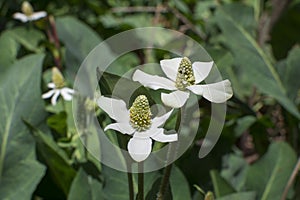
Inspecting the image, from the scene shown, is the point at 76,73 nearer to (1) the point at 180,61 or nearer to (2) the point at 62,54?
(2) the point at 62,54

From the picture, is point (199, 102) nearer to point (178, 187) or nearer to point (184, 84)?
point (178, 187)

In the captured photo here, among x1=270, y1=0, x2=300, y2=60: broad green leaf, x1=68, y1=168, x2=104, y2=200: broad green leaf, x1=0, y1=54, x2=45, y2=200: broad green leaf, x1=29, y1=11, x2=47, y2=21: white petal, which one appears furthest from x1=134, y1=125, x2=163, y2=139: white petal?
x1=270, y1=0, x2=300, y2=60: broad green leaf

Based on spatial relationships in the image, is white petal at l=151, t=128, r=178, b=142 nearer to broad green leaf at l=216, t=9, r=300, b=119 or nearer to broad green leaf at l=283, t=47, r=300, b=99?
broad green leaf at l=216, t=9, r=300, b=119

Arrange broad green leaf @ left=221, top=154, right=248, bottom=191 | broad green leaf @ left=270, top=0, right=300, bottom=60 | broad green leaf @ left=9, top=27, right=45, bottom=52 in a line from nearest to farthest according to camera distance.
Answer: broad green leaf @ left=221, top=154, right=248, bottom=191, broad green leaf @ left=9, top=27, right=45, bottom=52, broad green leaf @ left=270, top=0, right=300, bottom=60

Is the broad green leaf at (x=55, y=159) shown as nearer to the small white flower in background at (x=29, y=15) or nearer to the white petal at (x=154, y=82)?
the white petal at (x=154, y=82)

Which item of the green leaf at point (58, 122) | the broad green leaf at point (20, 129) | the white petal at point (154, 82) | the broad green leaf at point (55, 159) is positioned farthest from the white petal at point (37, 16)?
the white petal at point (154, 82)
